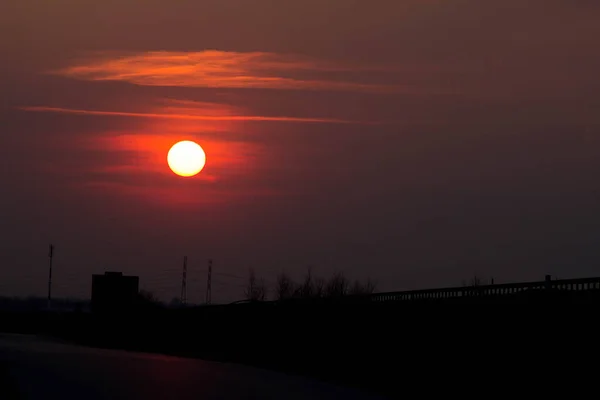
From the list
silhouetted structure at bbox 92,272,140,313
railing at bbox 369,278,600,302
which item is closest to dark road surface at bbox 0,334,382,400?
railing at bbox 369,278,600,302

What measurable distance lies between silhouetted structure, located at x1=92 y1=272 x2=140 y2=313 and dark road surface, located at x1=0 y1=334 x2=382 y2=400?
2157 inches

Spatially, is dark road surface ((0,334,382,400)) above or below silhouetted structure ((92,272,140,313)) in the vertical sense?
below

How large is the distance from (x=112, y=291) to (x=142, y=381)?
260 feet

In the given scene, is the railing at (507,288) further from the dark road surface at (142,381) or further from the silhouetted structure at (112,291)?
the silhouetted structure at (112,291)

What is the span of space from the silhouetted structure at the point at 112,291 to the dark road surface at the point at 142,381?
180ft

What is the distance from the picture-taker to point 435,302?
4988 cm

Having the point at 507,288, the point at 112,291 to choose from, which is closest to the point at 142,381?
the point at 507,288

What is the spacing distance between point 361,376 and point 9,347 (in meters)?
43.5

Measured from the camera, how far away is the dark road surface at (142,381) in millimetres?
50281

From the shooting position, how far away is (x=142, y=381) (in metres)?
57.2

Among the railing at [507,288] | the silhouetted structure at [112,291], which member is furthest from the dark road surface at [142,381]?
the silhouetted structure at [112,291]

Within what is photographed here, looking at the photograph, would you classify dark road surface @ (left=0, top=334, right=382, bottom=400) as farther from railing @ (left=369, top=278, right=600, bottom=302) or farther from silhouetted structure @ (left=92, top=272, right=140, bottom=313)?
silhouetted structure @ (left=92, top=272, right=140, bottom=313)

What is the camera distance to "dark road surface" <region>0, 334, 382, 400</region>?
50281mm

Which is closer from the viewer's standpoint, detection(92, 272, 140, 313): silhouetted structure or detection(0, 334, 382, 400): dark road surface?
detection(0, 334, 382, 400): dark road surface
